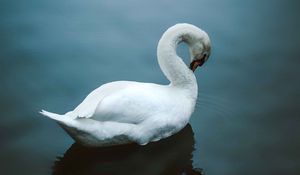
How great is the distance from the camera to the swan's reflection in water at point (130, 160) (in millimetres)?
2037

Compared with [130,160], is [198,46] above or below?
above

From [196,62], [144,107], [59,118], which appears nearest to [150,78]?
[196,62]

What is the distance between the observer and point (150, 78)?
8.44ft

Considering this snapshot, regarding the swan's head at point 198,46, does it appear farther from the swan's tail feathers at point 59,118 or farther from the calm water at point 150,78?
the swan's tail feathers at point 59,118

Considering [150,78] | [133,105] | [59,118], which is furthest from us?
[150,78]

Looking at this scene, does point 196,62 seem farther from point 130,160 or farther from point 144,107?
point 130,160

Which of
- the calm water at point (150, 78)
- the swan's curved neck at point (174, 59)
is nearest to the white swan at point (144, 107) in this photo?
the swan's curved neck at point (174, 59)

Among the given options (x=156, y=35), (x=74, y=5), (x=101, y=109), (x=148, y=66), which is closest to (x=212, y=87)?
(x=148, y=66)

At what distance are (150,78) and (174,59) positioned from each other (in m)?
0.36

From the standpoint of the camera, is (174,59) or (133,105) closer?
(133,105)

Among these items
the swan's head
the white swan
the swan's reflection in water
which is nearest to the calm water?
the swan's reflection in water

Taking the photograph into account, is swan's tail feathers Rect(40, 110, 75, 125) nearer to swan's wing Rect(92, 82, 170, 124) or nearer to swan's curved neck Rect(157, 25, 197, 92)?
swan's wing Rect(92, 82, 170, 124)

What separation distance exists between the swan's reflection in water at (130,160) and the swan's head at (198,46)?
14.0 inches

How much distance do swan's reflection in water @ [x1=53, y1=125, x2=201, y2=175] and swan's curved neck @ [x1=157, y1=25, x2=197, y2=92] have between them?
25 centimetres
